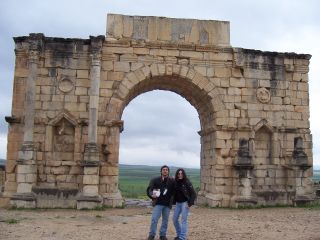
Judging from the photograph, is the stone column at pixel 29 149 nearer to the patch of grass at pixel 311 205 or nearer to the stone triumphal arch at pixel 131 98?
the stone triumphal arch at pixel 131 98

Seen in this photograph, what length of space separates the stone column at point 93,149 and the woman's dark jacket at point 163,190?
192 inches

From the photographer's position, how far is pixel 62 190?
1230 centimetres

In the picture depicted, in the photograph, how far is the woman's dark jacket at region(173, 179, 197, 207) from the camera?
730cm

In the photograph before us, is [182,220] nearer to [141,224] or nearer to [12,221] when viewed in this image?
[141,224]

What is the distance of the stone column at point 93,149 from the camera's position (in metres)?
11.9

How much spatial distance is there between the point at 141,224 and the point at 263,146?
593cm

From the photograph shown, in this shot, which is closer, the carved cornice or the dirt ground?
the dirt ground

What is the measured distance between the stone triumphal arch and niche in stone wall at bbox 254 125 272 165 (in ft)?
0.11

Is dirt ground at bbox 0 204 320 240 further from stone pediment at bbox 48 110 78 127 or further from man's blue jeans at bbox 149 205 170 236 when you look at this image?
stone pediment at bbox 48 110 78 127

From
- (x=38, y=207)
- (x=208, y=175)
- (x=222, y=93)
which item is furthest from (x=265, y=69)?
(x=38, y=207)

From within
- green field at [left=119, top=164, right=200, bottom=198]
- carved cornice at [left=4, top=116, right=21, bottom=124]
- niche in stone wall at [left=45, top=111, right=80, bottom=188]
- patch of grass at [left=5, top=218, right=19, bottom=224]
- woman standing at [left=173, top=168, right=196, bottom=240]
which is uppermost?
carved cornice at [left=4, top=116, right=21, bottom=124]

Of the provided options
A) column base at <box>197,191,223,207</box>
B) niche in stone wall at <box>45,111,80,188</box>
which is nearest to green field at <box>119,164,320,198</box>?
column base at <box>197,191,223,207</box>

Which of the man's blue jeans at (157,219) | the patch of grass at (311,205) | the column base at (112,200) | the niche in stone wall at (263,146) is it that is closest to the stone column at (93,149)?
the column base at (112,200)

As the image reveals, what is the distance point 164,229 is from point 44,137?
6564 mm
